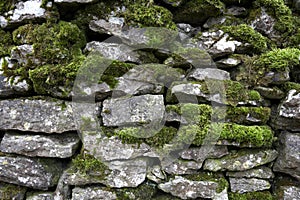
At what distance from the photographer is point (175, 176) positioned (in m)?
3.39

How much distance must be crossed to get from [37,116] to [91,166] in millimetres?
876

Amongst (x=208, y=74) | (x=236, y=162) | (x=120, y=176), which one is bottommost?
(x=120, y=176)

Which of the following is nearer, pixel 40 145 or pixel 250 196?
pixel 40 145

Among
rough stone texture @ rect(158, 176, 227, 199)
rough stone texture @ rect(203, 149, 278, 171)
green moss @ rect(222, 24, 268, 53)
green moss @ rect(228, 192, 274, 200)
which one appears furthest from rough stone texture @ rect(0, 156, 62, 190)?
green moss @ rect(222, 24, 268, 53)

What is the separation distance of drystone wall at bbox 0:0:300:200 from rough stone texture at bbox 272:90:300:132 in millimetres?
11

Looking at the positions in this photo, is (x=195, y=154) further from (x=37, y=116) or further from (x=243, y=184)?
(x=37, y=116)

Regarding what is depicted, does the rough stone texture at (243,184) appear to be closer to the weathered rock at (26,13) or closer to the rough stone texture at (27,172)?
the rough stone texture at (27,172)

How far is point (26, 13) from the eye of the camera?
3609mm

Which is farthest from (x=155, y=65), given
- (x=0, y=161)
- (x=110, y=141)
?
(x=0, y=161)

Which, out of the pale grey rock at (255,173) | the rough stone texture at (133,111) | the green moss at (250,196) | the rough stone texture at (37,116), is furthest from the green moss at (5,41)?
the green moss at (250,196)

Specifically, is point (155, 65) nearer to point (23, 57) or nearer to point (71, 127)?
point (71, 127)

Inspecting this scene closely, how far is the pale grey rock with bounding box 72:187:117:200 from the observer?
3293 mm

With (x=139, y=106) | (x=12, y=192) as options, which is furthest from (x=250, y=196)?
(x=12, y=192)

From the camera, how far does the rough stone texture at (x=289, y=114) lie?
3420 mm
